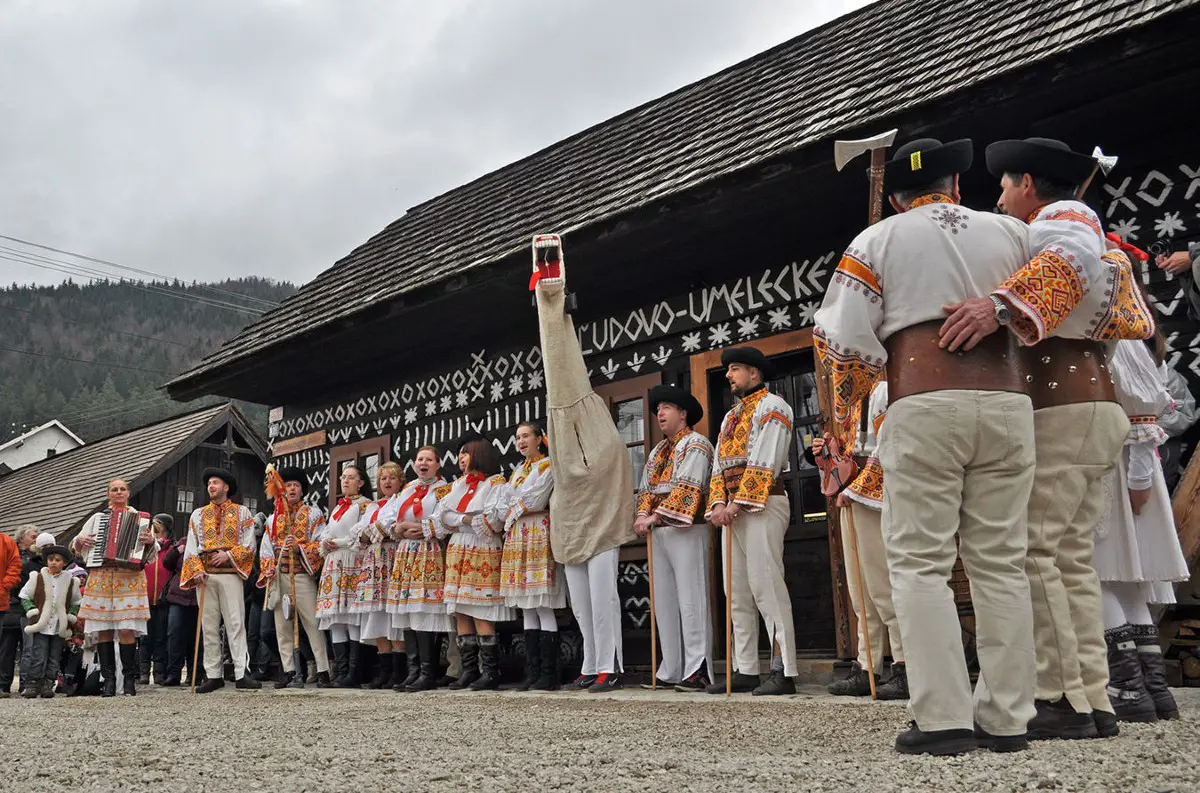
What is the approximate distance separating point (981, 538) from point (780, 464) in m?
2.99

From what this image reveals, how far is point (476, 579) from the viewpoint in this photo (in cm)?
721

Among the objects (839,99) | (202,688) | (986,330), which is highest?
(839,99)

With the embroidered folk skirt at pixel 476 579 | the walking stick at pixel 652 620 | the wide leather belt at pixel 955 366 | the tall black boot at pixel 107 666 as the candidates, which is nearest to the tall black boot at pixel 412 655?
the embroidered folk skirt at pixel 476 579

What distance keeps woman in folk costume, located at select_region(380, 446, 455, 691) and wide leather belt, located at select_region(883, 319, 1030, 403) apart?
5105 millimetres

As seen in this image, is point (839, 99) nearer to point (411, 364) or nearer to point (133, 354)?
point (411, 364)

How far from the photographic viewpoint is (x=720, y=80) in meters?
9.32

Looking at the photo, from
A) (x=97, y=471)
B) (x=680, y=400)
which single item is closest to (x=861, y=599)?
(x=680, y=400)

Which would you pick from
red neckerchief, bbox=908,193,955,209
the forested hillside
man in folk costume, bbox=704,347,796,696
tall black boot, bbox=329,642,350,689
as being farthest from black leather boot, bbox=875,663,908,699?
the forested hillside

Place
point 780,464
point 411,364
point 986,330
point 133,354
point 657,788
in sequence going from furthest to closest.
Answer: point 133,354 → point 411,364 → point 780,464 → point 986,330 → point 657,788

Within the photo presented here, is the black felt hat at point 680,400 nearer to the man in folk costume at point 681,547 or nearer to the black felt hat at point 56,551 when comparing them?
the man in folk costume at point 681,547

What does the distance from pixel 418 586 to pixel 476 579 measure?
583mm

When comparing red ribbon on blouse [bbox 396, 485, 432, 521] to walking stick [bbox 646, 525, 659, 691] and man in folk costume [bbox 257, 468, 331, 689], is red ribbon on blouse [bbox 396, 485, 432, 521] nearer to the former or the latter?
man in folk costume [bbox 257, 468, 331, 689]

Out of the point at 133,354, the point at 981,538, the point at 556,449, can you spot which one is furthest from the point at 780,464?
the point at 133,354

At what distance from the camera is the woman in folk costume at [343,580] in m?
8.20
